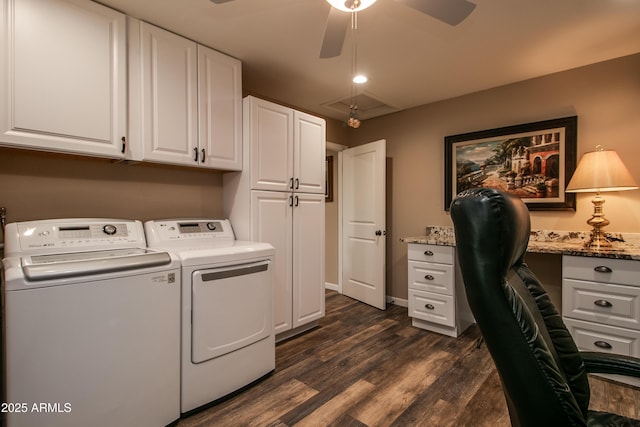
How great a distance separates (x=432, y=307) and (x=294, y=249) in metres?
1.41

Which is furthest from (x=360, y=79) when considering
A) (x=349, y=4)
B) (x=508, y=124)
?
(x=508, y=124)

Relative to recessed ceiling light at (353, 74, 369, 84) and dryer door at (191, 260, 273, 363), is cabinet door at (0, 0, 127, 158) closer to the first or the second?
dryer door at (191, 260, 273, 363)

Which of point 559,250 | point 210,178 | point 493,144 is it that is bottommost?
point 559,250

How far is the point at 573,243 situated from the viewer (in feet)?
8.27

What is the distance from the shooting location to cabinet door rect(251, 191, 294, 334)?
95.6 inches

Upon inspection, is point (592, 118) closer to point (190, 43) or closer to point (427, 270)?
point (427, 270)

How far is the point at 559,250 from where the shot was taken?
2.17m

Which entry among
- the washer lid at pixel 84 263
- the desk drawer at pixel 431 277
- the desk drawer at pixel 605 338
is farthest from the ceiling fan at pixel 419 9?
the desk drawer at pixel 605 338

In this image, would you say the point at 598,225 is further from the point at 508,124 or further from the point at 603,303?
the point at 508,124

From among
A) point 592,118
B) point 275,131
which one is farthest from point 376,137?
point 592,118

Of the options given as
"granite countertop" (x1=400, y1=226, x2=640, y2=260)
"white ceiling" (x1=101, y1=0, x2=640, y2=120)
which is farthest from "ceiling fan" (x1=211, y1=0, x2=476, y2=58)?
"granite countertop" (x1=400, y1=226, x2=640, y2=260)

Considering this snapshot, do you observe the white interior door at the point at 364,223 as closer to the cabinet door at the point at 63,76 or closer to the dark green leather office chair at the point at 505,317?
the cabinet door at the point at 63,76

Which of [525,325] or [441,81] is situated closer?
[525,325]

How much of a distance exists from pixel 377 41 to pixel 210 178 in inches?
66.2
